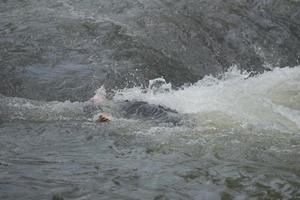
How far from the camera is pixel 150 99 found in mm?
8242

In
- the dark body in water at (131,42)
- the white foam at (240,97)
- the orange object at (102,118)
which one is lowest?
the orange object at (102,118)

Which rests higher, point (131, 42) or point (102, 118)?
point (131, 42)

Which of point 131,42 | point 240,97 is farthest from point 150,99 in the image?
point 131,42

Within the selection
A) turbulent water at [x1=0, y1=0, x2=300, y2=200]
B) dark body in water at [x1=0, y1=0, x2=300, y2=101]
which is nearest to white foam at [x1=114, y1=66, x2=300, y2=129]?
turbulent water at [x1=0, y1=0, x2=300, y2=200]

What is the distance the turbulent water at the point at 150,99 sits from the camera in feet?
16.3

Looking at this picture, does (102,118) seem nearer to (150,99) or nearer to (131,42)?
(150,99)

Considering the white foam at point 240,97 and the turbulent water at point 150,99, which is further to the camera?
the white foam at point 240,97

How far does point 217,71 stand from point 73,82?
9.32 ft

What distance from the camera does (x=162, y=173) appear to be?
5.13 m

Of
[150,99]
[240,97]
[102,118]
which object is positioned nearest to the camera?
[102,118]

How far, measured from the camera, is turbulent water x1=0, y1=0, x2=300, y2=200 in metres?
4.95

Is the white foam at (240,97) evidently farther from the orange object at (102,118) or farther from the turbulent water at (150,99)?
the orange object at (102,118)

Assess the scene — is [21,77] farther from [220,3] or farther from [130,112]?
[220,3]

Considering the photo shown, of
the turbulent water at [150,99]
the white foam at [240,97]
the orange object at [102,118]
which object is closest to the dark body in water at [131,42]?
the turbulent water at [150,99]
